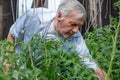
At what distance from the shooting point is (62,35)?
3039 millimetres

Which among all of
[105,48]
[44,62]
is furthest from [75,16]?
[44,62]

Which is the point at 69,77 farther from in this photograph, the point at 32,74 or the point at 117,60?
the point at 117,60

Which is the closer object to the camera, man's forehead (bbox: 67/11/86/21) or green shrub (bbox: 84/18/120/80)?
green shrub (bbox: 84/18/120/80)

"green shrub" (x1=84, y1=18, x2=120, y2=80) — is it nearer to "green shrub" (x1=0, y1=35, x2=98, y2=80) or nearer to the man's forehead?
the man's forehead

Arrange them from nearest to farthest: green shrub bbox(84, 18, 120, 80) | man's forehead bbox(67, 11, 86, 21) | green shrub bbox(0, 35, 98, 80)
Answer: green shrub bbox(0, 35, 98, 80)
green shrub bbox(84, 18, 120, 80)
man's forehead bbox(67, 11, 86, 21)

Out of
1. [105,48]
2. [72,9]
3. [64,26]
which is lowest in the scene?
[105,48]

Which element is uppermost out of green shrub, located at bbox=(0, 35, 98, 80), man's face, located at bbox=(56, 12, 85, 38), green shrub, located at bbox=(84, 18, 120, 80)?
man's face, located at bbox=(56, 12, 85, 38)

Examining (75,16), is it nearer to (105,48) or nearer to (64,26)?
(64,26)

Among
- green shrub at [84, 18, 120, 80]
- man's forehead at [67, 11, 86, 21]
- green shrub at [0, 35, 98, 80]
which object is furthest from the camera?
man's forehead at [67, 11, 86, 21]

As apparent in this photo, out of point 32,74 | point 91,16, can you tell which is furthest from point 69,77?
point 91,16

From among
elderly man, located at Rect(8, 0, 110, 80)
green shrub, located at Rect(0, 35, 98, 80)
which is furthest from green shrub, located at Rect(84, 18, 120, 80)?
green shrub, located at Rect(0, 35, 98, 80)

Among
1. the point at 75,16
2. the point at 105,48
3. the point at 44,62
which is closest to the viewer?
the point at 44,62

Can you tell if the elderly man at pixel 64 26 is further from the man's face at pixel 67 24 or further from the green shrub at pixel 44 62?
the green shrub at pixel 44 62

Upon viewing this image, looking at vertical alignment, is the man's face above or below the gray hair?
below
